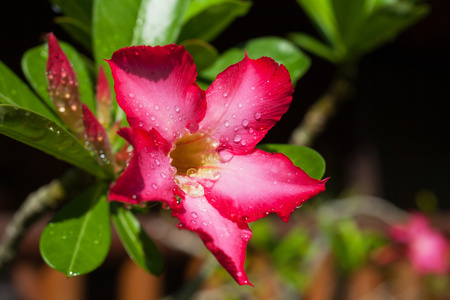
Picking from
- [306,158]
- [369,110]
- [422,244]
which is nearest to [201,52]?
[306,158]

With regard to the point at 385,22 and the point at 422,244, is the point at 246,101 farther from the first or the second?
the point at 422,244

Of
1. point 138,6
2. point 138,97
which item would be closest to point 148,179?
point 138,97

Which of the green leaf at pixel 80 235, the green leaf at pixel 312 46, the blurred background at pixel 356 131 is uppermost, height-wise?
the green leaf at pixel 312 46

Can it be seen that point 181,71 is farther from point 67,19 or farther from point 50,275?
point 50,275

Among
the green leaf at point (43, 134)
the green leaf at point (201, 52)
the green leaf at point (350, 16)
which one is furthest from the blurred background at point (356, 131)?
the green leaf at point (43, 134)

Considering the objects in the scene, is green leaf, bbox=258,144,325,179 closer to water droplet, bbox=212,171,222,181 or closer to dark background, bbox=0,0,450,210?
water droplet, bbox=212,171,222,181

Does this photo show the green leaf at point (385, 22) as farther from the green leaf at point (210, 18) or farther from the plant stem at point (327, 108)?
the green leaf at point (210, 18)

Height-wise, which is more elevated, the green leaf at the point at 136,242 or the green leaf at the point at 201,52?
the green leaf at the point at 201,52
